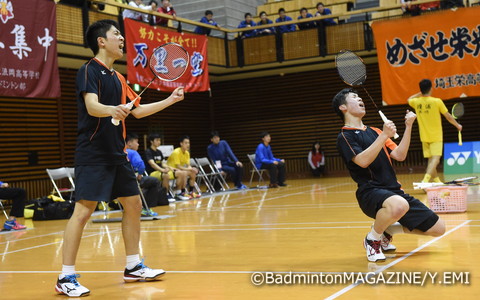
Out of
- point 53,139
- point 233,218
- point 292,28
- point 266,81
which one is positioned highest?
point 292,28

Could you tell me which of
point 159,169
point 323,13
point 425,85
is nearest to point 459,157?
point 323,13

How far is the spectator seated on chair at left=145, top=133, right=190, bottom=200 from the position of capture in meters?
11.2

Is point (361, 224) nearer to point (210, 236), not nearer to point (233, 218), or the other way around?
point (210, 236)

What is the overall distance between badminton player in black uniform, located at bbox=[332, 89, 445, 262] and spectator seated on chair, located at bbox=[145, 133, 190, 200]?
23.2 ft

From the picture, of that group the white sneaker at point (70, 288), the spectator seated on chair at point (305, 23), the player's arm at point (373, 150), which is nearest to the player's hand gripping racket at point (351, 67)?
the player's arm at point (373, 150)

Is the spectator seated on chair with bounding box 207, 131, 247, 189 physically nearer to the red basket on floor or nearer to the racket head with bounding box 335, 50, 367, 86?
the red basket on floor

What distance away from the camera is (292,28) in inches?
646

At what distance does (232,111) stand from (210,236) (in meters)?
13.4

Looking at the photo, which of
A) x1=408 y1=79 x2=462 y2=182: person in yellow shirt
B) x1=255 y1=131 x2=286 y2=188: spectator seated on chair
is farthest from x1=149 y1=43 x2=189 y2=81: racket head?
x1=255 y1=131 x2=286 y2=188: spectator seated on chair

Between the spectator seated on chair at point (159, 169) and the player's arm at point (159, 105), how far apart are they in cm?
716

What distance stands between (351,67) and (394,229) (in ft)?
4.51

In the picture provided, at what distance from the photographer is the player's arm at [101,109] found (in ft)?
11.3

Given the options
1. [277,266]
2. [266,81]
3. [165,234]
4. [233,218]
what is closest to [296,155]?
[266,81]

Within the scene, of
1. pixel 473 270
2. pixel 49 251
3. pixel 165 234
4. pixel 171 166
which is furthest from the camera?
pixel 171 166
